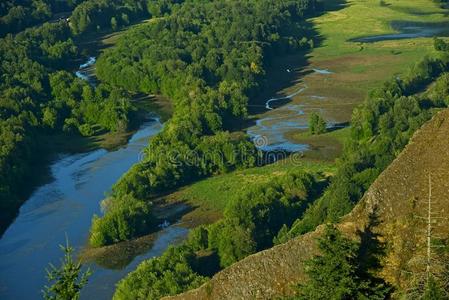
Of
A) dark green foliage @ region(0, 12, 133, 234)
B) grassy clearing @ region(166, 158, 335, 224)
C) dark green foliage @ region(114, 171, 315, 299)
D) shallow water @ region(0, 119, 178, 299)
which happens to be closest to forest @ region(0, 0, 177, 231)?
dark green foliage @ region(0, 12, 133, 234)

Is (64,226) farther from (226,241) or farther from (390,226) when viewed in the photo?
(390,226)

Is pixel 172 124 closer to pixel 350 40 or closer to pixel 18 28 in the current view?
pixel 350 40

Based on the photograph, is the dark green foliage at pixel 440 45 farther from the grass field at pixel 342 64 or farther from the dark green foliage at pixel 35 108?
the dark green foliage at pixel 35 108

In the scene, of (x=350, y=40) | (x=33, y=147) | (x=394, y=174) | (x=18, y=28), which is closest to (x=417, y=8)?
(x=350, y=40)

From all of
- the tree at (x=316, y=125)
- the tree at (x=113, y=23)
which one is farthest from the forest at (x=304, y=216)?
the tree at (x=113, y=23)

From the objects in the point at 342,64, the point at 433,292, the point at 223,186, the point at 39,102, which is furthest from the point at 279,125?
the point at 433,292

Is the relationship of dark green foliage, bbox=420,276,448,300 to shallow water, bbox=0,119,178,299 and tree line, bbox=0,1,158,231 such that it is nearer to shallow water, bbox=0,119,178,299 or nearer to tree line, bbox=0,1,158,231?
shallow water, bbox=0,119,178,299

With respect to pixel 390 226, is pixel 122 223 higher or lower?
lower
